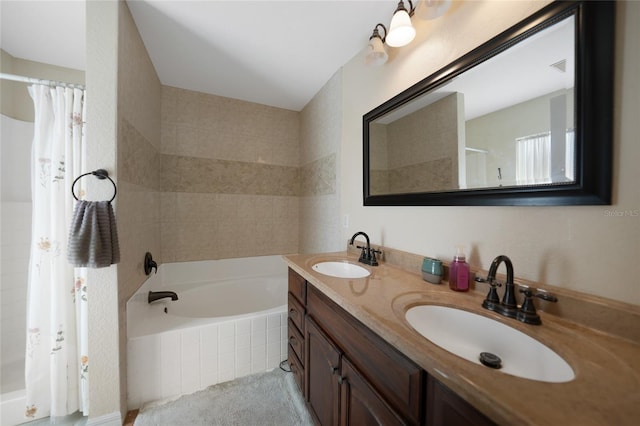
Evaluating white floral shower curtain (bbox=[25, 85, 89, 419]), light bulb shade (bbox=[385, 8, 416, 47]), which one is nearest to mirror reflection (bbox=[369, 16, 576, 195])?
light bulb shade (bbox=[385, 8, 416, 47])

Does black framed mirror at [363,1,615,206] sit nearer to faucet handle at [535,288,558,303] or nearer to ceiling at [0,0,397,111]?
faucet handle at [535,288,558,303]

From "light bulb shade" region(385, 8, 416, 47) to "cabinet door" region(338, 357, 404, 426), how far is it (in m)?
1.51

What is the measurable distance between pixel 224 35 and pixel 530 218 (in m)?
2.00

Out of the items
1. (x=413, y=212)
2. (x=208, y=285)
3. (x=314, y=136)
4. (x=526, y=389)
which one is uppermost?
(x=314, y=136)

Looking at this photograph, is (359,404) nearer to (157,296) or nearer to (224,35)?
(157,296)

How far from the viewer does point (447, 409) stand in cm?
53

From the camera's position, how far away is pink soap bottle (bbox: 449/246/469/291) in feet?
3.10

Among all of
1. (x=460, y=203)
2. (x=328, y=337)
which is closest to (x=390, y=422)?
(x=328, y=337)

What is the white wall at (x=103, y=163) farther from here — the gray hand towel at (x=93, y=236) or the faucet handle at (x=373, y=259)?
the faucet handle at (x=373, y=259)

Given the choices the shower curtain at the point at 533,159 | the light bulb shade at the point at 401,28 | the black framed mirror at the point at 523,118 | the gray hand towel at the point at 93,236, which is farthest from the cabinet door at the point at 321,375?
the light bulb shade at the point at 401,28

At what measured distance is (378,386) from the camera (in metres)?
0.75

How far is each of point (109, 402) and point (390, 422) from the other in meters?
1.56

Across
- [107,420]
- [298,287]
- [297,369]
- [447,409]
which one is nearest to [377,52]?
[298,287]

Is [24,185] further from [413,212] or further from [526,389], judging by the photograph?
[526,389]
